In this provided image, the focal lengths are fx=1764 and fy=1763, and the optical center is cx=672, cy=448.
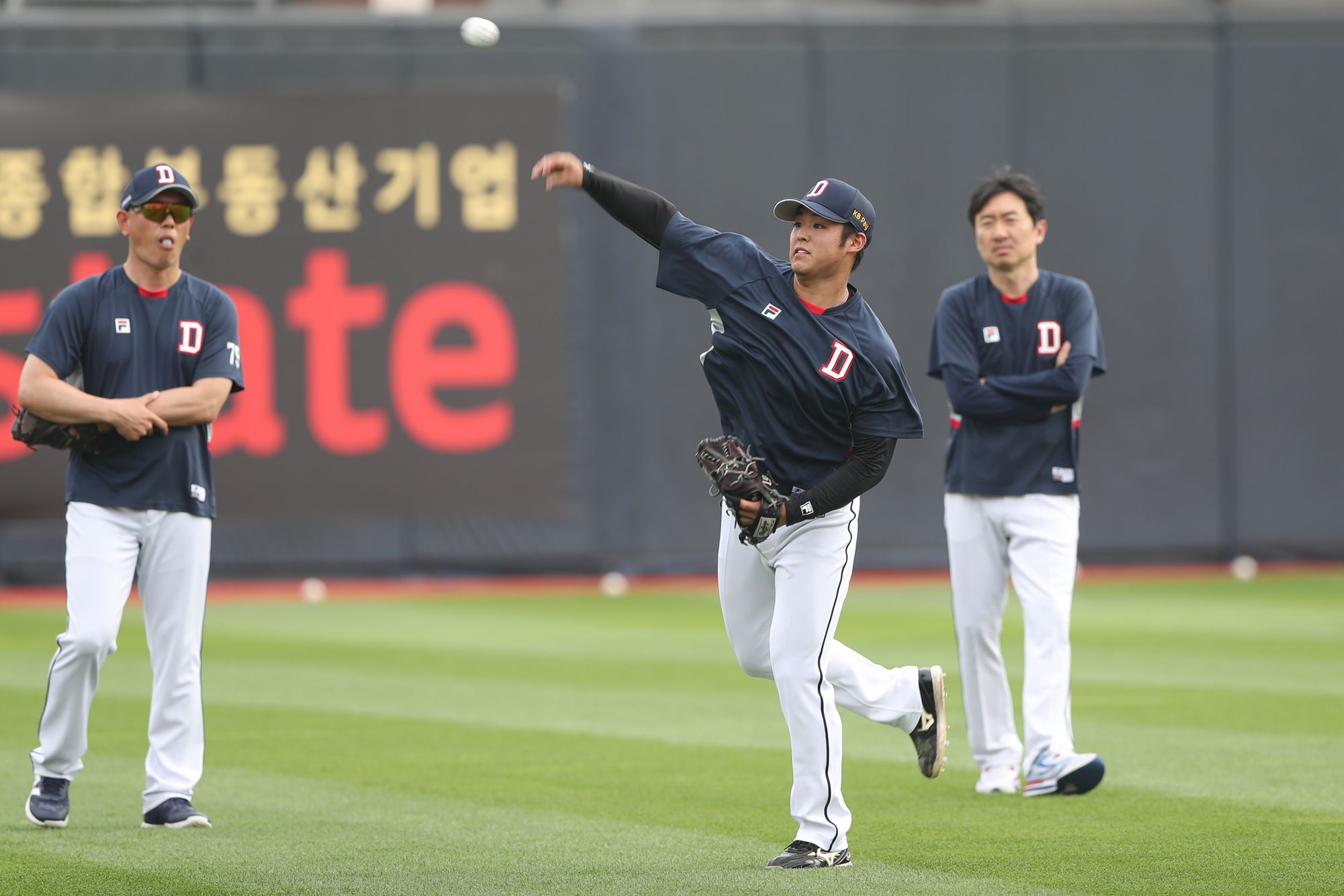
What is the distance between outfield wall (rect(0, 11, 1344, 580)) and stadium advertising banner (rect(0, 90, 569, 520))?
42 mm

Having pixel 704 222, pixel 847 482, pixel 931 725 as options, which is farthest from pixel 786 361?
pixel 704 222

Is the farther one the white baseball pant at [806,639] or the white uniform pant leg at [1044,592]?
the white uniform pant leg at [1044,592]

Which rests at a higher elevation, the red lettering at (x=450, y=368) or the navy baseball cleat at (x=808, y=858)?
the red lettering at (x=450, y=368)

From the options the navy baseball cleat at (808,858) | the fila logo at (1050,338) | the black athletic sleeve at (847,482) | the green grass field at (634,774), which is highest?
the fila logo at (1050,338)

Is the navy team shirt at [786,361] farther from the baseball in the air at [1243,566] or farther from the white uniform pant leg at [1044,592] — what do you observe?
the baseball in the air at [1243,566]

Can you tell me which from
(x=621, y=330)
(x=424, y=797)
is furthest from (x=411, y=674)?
(x=621, y=330)

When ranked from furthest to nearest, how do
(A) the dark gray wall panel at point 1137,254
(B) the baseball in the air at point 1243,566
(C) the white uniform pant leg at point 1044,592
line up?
(A) the dark gray wall panel at point 1137,254 < (B) the baseball in the air at point 1243,566 < (C) the white uniform pant leg at point 1044,592

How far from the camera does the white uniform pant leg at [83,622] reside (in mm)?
6688

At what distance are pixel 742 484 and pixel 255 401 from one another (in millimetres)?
14390

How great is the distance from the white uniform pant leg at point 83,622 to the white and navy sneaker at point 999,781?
3673 mm

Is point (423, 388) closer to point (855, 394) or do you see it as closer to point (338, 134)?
point (338, 134)

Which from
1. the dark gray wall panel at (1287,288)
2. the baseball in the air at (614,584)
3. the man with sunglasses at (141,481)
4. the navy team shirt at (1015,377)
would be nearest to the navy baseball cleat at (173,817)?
the man with sunglasses at (141,481)

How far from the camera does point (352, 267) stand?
19641 millimetres

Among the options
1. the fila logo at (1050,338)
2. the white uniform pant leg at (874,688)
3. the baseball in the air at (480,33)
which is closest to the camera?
the white uniform pant leg at (874,688)
